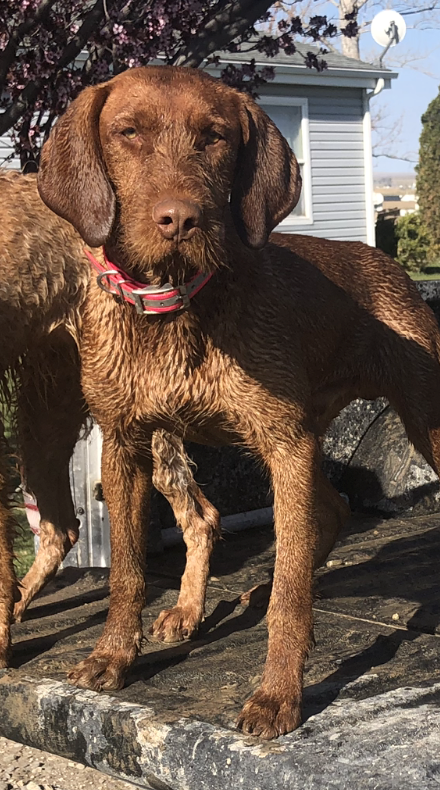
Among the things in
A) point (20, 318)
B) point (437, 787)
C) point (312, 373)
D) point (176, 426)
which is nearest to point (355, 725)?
point (437, 787)

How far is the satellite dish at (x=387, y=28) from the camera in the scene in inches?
951

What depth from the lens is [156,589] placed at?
5.06 metres

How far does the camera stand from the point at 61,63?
615 cm

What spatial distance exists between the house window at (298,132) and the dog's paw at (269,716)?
653 inches

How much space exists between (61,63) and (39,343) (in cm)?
264

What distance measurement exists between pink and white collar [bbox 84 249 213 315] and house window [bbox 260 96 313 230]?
16046mm

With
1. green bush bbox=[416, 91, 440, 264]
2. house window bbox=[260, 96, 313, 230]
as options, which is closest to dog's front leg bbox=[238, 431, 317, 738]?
house window bbox=[260, 96, 313, 230]

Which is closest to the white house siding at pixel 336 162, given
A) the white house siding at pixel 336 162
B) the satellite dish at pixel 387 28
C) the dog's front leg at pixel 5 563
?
the white house siding at pixel 336 162

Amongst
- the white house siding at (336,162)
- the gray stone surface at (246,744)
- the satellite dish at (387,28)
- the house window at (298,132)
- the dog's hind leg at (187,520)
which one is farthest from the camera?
the satellite dish at (387,28)

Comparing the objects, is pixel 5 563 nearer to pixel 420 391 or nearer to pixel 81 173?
pixel 81 173

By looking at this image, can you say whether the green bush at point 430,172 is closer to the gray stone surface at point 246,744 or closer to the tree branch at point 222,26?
the tree branch at point 222,26

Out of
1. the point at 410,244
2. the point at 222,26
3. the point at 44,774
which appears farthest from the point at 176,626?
the point at 410,244

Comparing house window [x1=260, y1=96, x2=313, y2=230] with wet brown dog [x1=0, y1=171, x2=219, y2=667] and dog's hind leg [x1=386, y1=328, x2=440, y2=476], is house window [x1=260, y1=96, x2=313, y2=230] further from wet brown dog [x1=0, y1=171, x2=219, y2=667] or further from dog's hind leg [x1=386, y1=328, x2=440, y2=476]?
dog's hind leg [x1=386, y1=328, x2=440, y2=476]

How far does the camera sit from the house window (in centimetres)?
1962
